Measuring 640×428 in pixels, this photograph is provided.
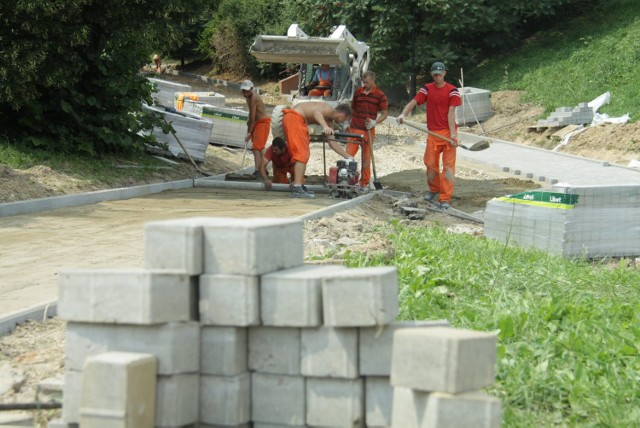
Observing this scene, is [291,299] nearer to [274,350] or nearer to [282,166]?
[274,350]

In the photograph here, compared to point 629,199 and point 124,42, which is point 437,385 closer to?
point 629,199

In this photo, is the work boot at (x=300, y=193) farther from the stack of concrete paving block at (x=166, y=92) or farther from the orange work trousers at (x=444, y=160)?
the stack of concrete paving block at (x=166, y=92)

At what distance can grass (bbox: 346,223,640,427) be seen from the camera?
5.49m

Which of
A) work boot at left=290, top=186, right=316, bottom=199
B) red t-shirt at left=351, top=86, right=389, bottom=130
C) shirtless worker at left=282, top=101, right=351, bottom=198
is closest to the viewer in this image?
shirtless worker at left=282, top=101, right=351, bottom=198

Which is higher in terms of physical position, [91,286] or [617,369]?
[91,286]

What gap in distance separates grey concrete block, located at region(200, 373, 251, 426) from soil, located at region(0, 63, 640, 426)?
1.23 m

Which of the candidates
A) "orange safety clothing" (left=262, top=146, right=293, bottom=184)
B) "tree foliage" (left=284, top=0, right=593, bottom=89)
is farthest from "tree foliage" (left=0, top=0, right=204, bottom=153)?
"tree foliage" (left=284, top=0, right=593, bottom=89)

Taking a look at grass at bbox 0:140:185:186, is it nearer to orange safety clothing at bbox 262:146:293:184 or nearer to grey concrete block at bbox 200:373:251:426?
orange safety clothing at bbox 262:146:293:184

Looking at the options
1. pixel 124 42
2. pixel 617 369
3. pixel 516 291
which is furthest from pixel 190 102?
pixel 617 369

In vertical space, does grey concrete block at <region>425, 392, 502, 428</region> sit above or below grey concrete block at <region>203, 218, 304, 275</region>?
below

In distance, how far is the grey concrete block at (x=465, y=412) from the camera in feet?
14.5

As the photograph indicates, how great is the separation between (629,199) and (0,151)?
9.00 metres

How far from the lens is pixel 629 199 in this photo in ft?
38.1

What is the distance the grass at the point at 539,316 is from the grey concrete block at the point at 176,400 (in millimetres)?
1654
